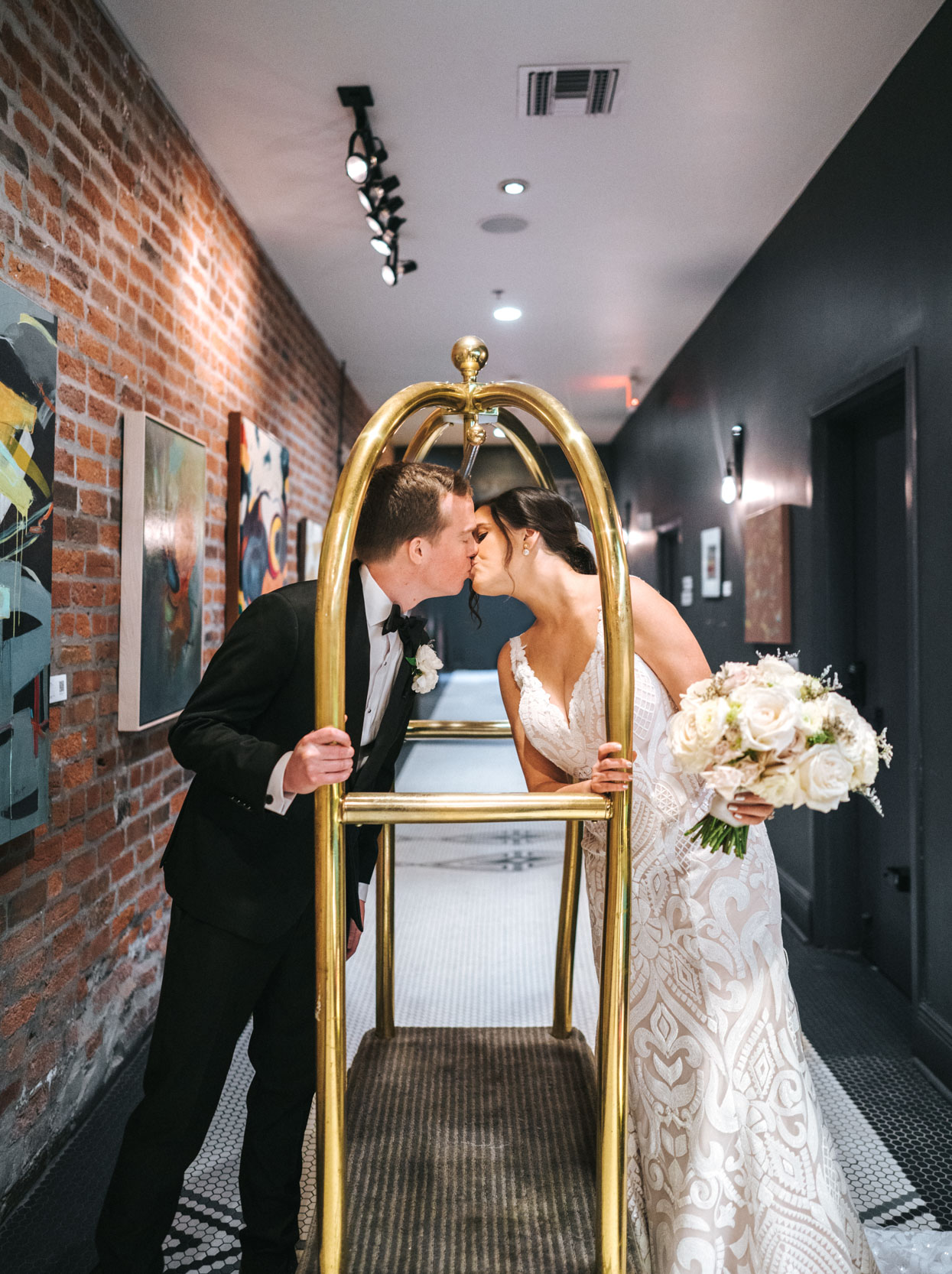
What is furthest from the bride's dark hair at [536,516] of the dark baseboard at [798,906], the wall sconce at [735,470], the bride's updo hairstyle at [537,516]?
the wall sconce at [735,470]

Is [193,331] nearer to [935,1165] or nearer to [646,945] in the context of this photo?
[646,945]

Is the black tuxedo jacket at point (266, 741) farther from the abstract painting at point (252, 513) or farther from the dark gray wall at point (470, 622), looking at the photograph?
the dark gray wall at point (470, 622)

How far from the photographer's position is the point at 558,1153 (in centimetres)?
166

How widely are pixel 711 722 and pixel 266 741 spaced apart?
30.7 inches

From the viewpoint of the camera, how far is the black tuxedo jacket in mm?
1559

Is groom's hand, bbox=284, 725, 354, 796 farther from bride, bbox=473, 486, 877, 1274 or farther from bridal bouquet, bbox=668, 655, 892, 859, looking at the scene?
bridal bouquet, bbox=668, 655, 892, 859

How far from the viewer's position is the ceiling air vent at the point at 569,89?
Result: 286 centimetres

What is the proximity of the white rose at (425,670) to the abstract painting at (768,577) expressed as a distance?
281cm

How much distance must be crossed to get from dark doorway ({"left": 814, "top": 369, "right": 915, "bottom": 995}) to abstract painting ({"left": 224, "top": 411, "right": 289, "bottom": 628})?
96.0 inches

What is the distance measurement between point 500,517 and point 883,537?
223 centimetres

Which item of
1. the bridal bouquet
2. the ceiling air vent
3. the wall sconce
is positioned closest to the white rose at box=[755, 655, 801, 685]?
the bridal bouquet

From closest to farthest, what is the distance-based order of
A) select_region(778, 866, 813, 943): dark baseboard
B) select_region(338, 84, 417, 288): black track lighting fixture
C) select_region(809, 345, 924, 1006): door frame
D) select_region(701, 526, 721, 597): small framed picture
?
1. select_region(809, 345, 924, 1006): door frame
2. select_region(338, 84, 417, 288): black track lighting fixture
3. select_region(778, 866, 813, 943): dark baseboard
4. select_region(701, 526, 721, 597): small framed picture

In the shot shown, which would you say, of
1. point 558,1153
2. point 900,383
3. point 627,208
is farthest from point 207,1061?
point 627,208

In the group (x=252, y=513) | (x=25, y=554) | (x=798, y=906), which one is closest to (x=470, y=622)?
(x=252, y=513)
